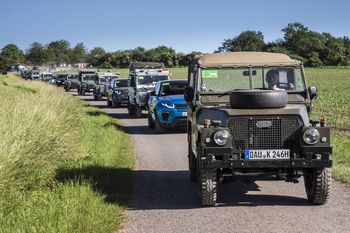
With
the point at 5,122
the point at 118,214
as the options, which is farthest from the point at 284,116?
the point at 5,122

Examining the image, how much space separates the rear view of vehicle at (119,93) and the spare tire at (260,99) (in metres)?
22.4

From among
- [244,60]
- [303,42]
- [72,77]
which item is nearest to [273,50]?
[303,42]

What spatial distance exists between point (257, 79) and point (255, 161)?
2043 mm

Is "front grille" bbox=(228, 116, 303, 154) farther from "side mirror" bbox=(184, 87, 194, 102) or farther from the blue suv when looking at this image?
the blue suv

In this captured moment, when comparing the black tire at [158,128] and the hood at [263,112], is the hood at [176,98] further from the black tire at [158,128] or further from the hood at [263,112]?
the hood at [263,112]

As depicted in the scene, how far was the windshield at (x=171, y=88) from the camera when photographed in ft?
60.5

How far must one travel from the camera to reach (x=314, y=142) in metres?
7.10

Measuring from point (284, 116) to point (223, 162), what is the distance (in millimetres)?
1021

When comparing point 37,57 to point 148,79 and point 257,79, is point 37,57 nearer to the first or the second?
point 148,79

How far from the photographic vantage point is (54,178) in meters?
8.98

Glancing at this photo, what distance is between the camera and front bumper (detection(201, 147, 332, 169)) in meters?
7.11

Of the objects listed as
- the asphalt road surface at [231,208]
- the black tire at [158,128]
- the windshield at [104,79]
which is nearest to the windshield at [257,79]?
the asphalt road surface at [231,208]

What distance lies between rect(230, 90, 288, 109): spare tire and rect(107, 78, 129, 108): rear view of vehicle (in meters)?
22.4

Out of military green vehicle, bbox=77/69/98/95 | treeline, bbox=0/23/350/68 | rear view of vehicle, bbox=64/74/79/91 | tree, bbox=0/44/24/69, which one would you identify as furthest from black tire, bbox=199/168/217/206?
tree, bbox=0/44/24/69
